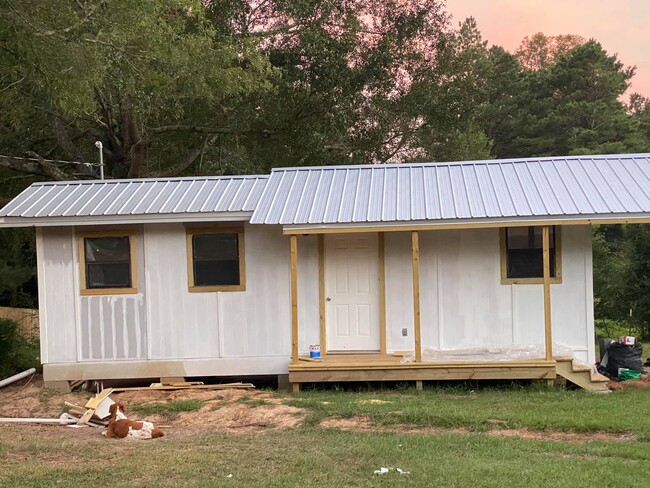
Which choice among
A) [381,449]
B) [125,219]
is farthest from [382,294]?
[381,449]

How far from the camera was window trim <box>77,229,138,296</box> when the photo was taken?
10.4 m

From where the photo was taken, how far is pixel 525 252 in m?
10.3

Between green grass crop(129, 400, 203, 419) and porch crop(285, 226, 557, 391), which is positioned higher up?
porch crop(285, 226, 557, 391)

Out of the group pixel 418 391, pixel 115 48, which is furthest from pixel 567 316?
pixel 115 48

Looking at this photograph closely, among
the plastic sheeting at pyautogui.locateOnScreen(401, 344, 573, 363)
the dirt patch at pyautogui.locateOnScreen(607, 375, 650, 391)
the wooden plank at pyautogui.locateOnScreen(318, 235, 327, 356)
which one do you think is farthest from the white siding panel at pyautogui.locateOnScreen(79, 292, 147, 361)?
the dirt patch at pyautogui.locateOnScreen(607, 375, 650, 391)

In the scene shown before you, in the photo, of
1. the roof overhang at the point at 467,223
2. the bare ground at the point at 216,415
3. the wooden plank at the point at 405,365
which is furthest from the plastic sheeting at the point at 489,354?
the roof overhang at the point at 467,223

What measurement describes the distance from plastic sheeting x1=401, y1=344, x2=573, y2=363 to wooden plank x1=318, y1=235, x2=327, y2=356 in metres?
1.29

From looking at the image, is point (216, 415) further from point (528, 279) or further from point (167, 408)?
point (528, 279)

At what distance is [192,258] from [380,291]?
3.00m

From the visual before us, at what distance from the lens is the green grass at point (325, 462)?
A: 5.31 metres

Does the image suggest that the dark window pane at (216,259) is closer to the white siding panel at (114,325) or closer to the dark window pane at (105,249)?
the white siding panel at (114,325)

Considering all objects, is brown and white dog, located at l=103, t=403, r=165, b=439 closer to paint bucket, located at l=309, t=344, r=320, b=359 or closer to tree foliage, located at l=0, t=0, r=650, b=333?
paint bucket, located at l=309, t=344, r=320, b=359

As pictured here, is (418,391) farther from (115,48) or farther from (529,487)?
(115,48)

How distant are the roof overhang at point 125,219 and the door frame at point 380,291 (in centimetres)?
135
